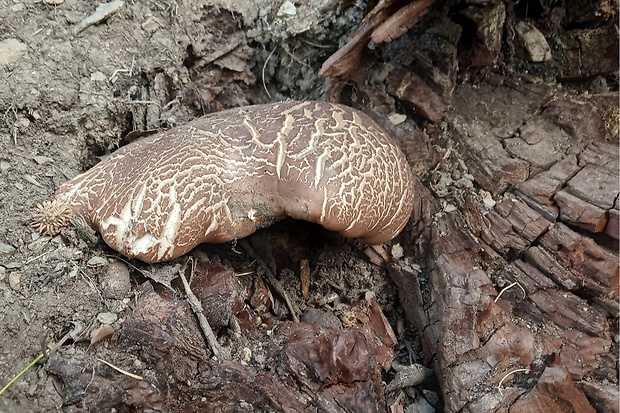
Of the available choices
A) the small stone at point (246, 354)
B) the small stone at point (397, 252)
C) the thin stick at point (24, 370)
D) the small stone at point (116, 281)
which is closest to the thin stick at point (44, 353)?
the thin stick at point (24, 370)

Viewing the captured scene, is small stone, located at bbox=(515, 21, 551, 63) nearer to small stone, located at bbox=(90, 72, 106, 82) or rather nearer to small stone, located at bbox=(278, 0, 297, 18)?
small stone, located at bbox=(278, 0, 297, 18)

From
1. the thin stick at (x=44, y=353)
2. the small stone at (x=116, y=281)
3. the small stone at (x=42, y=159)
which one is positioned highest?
the small stone at (x=42, y=159)

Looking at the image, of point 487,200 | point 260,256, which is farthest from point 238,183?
point 487,200

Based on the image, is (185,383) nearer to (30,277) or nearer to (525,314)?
(30,277)

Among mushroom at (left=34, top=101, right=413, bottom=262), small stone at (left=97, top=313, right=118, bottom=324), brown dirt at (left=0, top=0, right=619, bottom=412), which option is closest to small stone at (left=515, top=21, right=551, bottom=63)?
brown dirt at (left=0, top=0, right=619, bottom=412)

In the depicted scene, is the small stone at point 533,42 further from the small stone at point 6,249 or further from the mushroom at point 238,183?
the small stone at point 6,249

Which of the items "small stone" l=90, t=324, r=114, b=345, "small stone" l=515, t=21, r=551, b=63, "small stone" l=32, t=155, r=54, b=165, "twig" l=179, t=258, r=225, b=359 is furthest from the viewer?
"small stone" l=515, t=21, r=551, b=63
